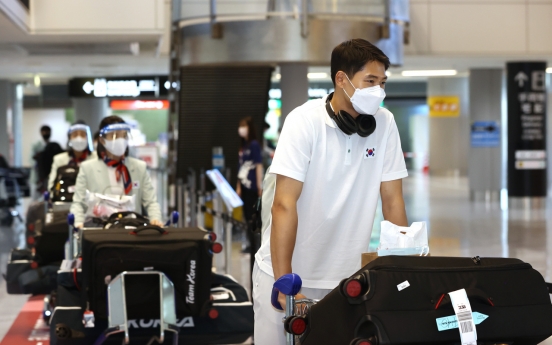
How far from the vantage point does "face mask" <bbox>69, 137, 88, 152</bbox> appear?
25.2ft

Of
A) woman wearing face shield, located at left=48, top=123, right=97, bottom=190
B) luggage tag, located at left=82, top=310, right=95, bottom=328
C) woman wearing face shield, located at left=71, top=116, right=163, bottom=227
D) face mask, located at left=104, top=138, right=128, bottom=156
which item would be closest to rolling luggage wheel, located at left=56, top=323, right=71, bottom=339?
luggage tag, located at left=82, top=310, right=95, bottom=328

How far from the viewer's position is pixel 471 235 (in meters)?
11.9

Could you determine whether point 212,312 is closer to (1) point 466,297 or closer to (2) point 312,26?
(1) point 466,297

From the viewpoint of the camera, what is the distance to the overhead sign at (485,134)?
18.6 m

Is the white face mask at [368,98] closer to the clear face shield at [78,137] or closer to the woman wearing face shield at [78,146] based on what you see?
the woman wearing face shield at [78,146]

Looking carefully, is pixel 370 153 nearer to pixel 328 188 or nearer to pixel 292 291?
pixel 328 188

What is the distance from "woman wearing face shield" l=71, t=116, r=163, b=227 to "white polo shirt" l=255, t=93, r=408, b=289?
2.86 metres

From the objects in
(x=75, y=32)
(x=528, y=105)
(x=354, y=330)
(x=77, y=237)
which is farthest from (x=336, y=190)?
(x=528, y=105)

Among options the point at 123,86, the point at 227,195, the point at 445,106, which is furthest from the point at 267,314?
the point at 445,106

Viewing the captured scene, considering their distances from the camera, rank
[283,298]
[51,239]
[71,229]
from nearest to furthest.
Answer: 1. [283,298]
2. [71,229]
3. [51,239]

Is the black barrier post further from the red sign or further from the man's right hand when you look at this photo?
the man's right hand

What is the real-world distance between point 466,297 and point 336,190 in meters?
0.75

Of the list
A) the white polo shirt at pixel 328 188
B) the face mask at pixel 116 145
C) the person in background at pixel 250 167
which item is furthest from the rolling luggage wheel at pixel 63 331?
the person in background at pixel 250 167

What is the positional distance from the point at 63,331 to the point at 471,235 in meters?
8.30
